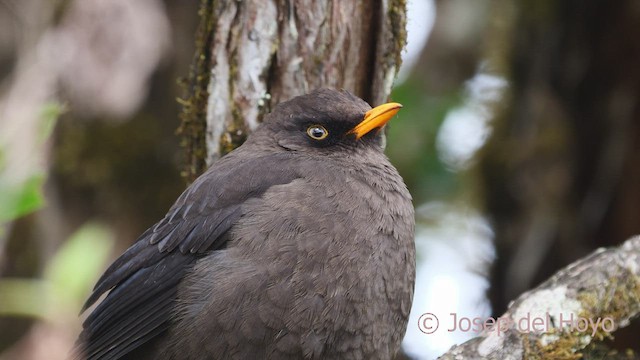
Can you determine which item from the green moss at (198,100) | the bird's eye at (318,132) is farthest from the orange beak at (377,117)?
the green moss at (198,100)

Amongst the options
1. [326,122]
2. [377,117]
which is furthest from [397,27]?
[326,122]

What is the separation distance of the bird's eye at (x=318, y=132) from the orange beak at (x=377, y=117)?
0.21 metres

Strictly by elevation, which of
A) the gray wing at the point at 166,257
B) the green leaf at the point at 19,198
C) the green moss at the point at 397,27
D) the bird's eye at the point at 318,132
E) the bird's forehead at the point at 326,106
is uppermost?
the green moss at the point at 397,27

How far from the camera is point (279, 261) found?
13.2 ft

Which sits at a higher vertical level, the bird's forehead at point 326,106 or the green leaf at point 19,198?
the bird's forehead at point 326,106

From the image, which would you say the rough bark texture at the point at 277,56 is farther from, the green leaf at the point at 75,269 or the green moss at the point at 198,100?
the green leaf at the point at 75,269

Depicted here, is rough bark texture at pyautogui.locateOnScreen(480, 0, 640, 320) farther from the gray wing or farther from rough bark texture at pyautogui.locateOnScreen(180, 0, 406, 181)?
the gray wing

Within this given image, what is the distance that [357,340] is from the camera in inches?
160

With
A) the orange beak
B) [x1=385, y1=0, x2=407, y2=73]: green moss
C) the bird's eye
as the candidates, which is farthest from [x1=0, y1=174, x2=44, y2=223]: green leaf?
[x1=385, y1=0, x2=407, y2=73]: green moss

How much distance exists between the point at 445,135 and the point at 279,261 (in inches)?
115

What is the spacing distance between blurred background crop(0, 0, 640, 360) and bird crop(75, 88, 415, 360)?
165 cm

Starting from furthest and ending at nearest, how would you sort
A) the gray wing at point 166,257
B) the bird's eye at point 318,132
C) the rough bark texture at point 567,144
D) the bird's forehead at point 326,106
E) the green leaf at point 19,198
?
the rough bark texture at point 567,144 < the bird's eye at point 318,132 < the bird's forehead at point 326,106 < the gray wing at point 166,257 < the green leaf at point 19,198

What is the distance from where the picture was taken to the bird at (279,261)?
3.98 m

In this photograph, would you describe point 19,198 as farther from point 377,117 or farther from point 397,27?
point 397,27
